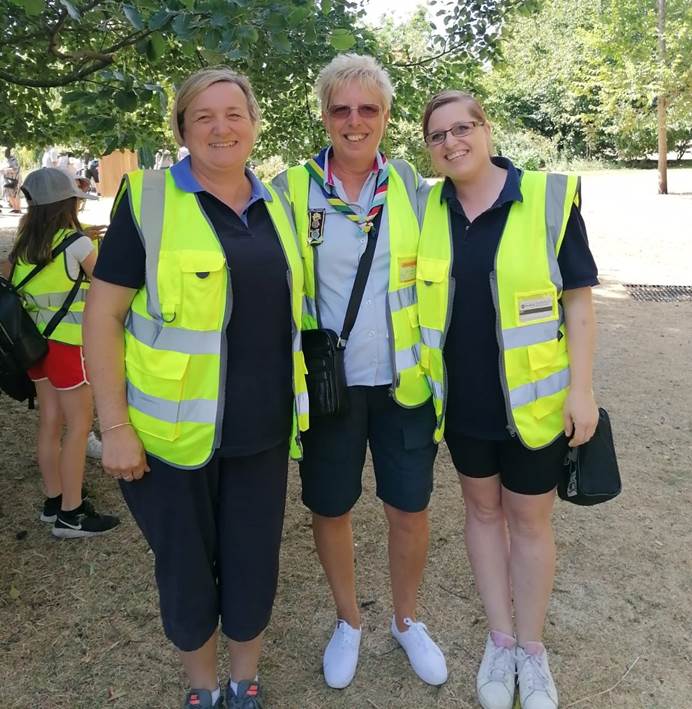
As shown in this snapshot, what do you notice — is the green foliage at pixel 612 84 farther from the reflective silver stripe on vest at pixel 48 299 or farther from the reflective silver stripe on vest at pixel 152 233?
the reflective silver stripe on vest at pixel 152 233

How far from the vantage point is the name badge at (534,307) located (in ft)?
6.81

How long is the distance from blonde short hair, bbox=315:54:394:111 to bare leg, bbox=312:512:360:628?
144cm

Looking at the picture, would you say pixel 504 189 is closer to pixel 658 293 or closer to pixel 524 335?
pixel 524 335

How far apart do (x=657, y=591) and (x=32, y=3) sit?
3.35 meters

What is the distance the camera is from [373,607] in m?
2.96

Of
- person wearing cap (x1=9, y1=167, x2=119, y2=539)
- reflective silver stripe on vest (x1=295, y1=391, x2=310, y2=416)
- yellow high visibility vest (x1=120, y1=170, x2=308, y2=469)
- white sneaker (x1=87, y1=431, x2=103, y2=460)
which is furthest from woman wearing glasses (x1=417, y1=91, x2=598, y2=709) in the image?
white sneaker (x1=87, y1=431, x2=103, y2=460)

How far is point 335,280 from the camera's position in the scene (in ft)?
7.18

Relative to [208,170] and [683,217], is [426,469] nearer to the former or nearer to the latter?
[208,170]

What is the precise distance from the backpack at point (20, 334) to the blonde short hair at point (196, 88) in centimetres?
154

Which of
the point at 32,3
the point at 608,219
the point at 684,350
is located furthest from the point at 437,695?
the point at 608,219

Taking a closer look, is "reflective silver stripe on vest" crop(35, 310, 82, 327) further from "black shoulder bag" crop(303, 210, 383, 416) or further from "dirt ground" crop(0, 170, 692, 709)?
"black shoulder bag" crop(303, 210, 383, 416)

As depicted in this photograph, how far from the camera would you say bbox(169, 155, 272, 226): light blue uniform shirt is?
1899 mm

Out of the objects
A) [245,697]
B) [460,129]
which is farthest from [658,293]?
[245,697]

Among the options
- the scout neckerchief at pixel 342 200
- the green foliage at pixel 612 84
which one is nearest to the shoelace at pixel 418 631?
the scout neckerchief at pixel 342 200
